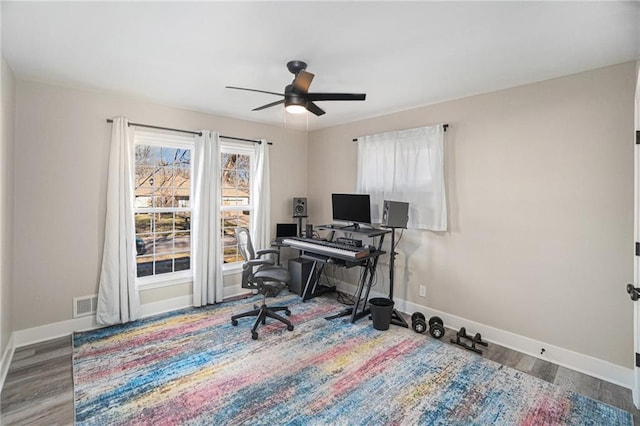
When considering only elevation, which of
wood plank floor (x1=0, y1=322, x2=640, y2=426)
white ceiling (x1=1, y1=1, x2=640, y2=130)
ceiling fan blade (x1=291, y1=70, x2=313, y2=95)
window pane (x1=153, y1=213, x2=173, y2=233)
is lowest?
wood plank floor (x1=0, y1=322, x2=640, y2=426)

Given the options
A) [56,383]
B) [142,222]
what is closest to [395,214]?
[142,222]

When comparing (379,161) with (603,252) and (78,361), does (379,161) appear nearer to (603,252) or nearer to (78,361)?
(603,252)

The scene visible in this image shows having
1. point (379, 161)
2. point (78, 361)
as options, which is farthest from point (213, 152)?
point (78, 361)

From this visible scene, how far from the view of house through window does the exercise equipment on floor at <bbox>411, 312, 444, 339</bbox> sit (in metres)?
2.81

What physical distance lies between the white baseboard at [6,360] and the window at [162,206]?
1.13 m

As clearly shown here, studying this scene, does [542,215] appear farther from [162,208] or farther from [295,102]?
[162,208]

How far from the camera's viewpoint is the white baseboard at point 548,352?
2361 mm

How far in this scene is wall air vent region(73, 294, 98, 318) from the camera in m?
3.09

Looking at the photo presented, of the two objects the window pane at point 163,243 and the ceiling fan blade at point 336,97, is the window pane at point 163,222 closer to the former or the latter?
the window pane at point 163,243

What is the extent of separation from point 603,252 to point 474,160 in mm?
1275

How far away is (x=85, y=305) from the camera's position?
3131 millimetres

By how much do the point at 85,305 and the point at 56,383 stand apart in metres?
0.99

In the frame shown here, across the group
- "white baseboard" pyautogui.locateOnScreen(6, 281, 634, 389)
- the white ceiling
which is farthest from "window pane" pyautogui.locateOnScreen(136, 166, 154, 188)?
"white baseboard" pyautogui.locateOnScreen(6, 281, 634, 389)

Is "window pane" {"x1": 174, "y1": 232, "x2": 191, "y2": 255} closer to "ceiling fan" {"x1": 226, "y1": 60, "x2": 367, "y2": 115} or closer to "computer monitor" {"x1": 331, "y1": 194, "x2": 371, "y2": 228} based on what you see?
"computer monitor" {"x1": 331, "y1": 194, "x2": 371, "y2": 228}
